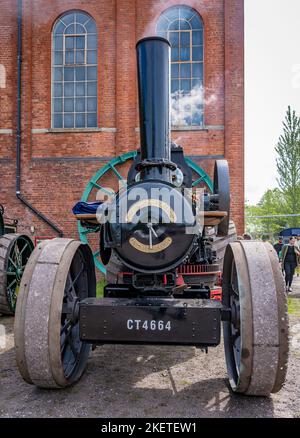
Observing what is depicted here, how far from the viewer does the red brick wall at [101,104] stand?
988 centimetres

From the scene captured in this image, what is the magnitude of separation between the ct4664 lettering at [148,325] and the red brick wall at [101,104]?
7556 mm

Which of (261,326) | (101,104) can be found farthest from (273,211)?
(261,326)

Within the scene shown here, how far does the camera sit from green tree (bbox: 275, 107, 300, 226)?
3328cm

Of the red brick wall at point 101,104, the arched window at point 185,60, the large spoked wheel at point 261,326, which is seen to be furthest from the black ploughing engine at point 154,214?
the arched window at point 185,60

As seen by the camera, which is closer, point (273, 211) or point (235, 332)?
point (235, 332)

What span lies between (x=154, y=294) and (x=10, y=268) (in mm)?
3538

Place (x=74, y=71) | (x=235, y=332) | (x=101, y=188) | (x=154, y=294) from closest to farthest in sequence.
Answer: (x=154, y=294)
(x=235, y=332)
(x=101, y=188)
(x=74, y=71)

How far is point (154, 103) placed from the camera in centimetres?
311

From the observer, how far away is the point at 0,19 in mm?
10500

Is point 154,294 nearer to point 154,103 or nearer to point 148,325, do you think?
point 148,325

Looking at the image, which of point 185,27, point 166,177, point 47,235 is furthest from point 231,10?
point 166,177
